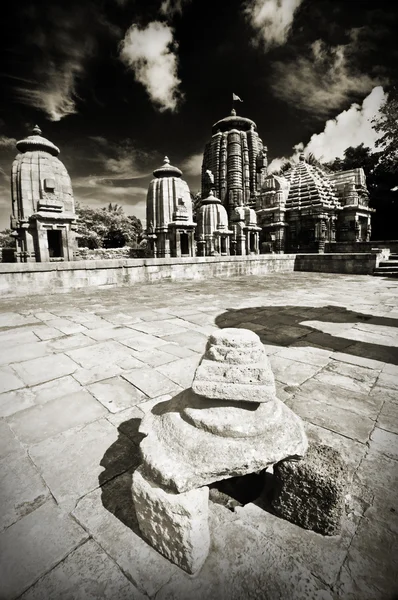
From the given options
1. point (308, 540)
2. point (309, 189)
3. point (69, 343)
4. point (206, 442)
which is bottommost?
point (308, 540)

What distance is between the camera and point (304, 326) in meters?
4.50

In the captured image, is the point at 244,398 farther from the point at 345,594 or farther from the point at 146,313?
the point at 146,313

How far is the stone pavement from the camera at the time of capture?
1056 millimetres

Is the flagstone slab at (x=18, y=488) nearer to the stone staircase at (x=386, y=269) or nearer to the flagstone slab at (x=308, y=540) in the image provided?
the flagstone slab at (x=308, y=540)

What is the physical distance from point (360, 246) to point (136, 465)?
27.8 metres

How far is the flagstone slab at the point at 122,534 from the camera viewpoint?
3.51 feet

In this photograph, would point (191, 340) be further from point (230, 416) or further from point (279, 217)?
point (279, 217)

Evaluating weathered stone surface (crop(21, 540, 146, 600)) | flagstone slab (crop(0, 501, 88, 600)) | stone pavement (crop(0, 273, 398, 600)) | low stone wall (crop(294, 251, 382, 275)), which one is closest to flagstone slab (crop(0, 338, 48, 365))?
stone pavement (crop(0, 273, 398, 600))

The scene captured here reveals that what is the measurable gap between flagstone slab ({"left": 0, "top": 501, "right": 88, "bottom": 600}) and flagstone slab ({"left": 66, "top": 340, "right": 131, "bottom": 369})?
172 centimetres

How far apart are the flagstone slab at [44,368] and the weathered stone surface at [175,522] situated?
6.32ft

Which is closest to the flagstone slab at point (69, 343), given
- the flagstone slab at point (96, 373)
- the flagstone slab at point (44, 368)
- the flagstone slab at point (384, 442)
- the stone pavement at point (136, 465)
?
the stone pavement at point (136, 465)

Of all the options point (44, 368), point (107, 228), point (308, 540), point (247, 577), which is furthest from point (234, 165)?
point (247, 577)

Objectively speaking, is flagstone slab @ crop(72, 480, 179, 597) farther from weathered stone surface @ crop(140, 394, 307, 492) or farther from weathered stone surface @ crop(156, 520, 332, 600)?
weathered stone surface @ crop(140, 394, 307, 492)

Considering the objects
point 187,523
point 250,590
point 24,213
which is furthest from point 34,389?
point 24,213
